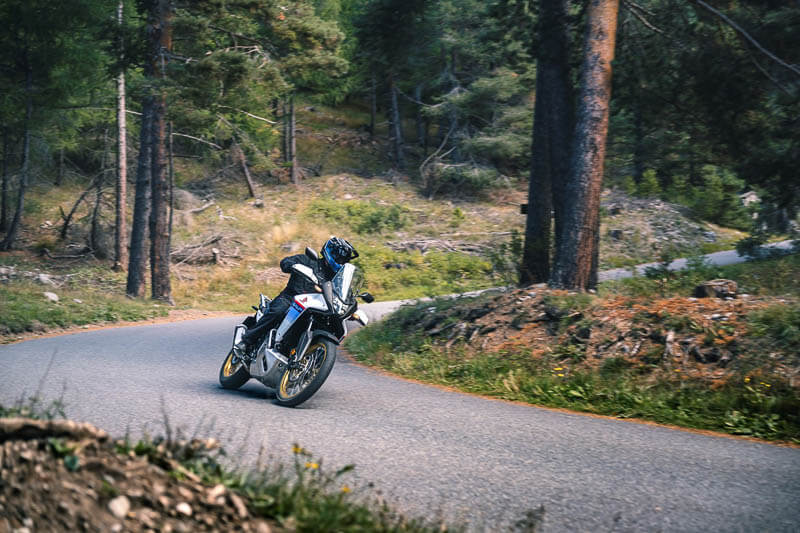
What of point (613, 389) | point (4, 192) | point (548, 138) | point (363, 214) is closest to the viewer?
point (613, 389)

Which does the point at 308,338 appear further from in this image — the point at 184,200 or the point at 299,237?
the point at 184,200

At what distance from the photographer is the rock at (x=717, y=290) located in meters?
10.5

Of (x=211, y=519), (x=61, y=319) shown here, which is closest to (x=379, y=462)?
(x=211, y=519)

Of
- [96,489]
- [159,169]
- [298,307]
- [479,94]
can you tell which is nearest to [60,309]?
[159,169]


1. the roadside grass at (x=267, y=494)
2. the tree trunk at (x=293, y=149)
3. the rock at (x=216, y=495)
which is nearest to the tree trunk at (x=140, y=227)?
the tree trunk at (x=293, y=149)

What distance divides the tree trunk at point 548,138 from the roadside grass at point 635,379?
2.91 meters

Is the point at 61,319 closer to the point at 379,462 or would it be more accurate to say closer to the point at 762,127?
the point at 379,462

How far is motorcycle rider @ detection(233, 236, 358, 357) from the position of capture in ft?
28.3

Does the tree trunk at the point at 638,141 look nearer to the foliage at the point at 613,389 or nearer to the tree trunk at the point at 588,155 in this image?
the tree trunk at the point at 588,155

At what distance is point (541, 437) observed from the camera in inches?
266

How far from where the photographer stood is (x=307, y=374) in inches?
321

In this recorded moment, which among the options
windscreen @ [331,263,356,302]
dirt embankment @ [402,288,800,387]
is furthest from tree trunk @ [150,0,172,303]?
windscreen @ [331,263,356,302]

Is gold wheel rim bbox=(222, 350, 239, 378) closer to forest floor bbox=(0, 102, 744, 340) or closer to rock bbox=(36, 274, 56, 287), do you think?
forest floor bbox=(0, 102, 744, 340)

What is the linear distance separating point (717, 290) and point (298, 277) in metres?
6.26
